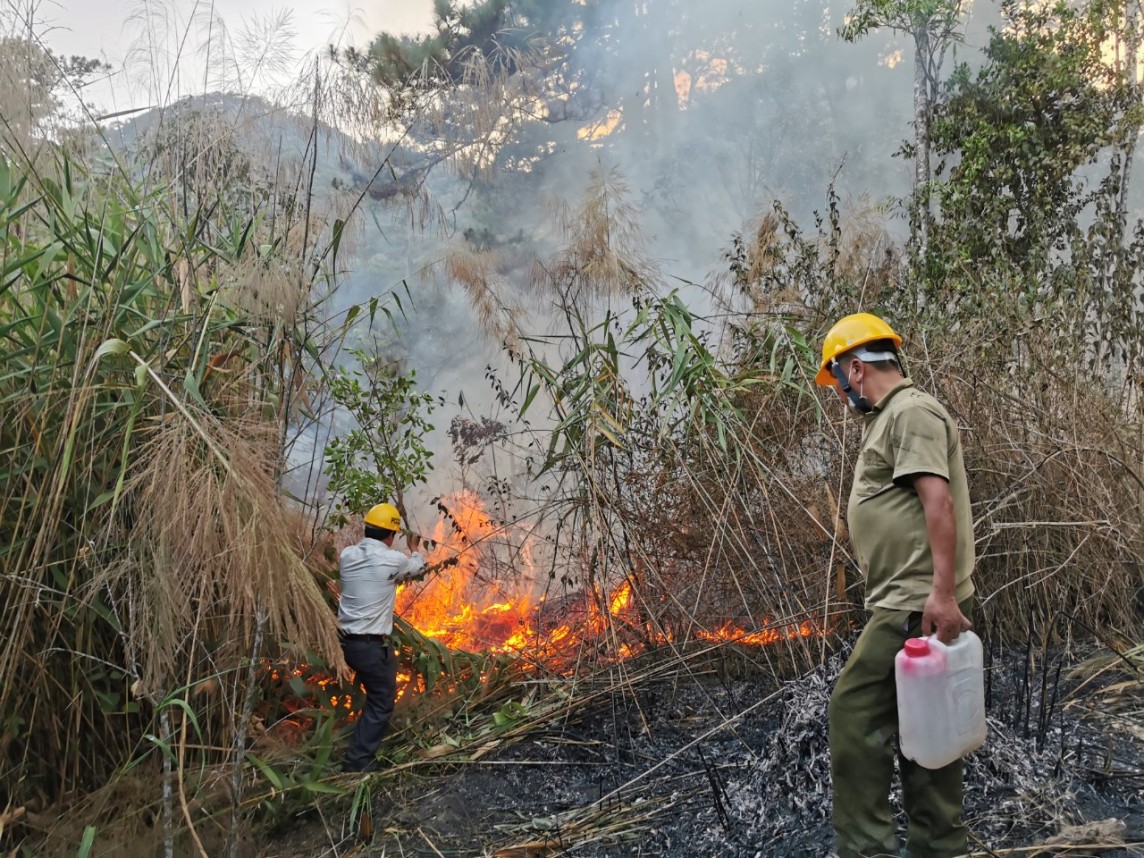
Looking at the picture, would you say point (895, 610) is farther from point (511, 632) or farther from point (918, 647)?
point (511, 632)

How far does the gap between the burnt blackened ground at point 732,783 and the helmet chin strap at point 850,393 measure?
129cm

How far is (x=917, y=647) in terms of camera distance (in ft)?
7.06

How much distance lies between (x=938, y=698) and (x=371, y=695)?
266 cm

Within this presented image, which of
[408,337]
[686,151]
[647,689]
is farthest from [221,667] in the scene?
[686,151]

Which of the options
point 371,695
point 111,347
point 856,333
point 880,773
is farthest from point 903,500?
point 371,695

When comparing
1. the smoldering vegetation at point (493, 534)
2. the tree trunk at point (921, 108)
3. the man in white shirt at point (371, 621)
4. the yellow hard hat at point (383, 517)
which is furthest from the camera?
the tree trunk at point (921, 108)

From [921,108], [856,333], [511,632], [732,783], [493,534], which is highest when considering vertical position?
[921,108]

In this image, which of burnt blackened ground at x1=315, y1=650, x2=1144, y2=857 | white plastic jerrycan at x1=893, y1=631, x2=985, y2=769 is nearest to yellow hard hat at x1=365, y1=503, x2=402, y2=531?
burnt blackened ground at x1=315, y1=650, x2=1144, y2=857

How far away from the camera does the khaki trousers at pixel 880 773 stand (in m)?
2.27

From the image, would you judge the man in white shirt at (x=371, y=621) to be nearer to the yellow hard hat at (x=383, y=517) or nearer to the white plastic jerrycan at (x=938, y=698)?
the yellow hard hat at (x=383, y=517)

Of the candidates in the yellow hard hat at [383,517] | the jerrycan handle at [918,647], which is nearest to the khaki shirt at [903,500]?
the jerrycan handle at [918,647]

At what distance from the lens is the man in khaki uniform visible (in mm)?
2236

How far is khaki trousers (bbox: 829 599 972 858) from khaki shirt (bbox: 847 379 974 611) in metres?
0.08

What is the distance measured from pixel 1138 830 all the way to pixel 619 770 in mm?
1787
